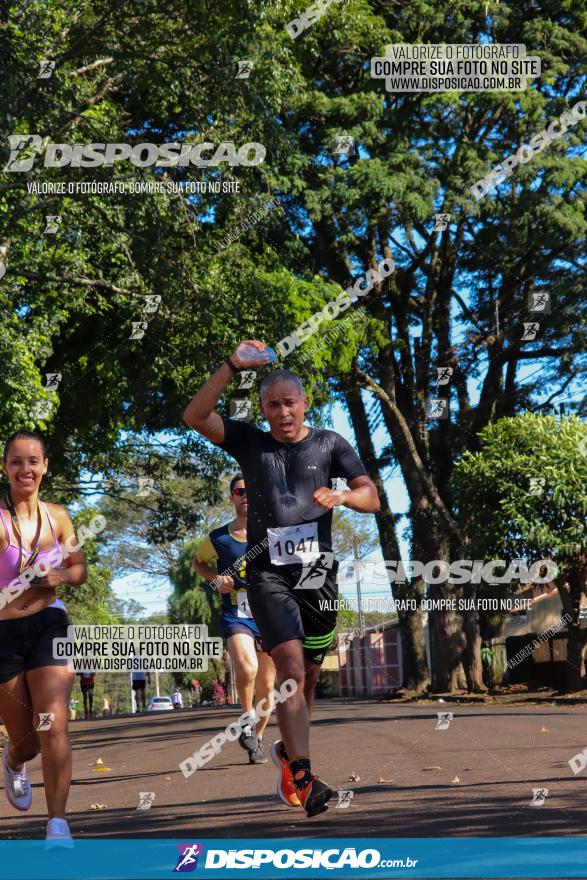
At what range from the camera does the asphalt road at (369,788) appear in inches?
214

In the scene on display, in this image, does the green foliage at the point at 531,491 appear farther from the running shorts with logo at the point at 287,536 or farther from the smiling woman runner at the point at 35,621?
the smiling woman runner at the point at 35,621

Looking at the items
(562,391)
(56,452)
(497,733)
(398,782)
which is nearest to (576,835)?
(398,782)

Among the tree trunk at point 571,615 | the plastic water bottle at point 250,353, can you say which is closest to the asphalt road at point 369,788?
the plastic water bottle at point 250,353

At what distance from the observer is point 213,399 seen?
17.2 feet

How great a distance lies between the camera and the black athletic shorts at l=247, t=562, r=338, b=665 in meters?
5.25

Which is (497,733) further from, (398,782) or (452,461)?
(452,461)

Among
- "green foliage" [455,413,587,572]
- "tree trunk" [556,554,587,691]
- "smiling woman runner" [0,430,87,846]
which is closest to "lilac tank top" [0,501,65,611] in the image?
"smiling woman runner" [0,430,87,846]

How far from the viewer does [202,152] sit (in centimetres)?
1823

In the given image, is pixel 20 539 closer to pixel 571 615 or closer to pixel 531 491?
pixel 531 491

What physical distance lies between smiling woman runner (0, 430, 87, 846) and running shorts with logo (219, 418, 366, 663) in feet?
2.69

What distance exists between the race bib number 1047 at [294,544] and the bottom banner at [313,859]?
1.18 metres

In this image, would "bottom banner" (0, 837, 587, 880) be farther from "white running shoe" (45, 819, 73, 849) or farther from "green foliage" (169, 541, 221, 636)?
"green foliage" (169, 541, 221, 636)

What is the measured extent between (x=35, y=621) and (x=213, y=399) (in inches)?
49.0

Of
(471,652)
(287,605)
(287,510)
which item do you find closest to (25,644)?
(287,605)
